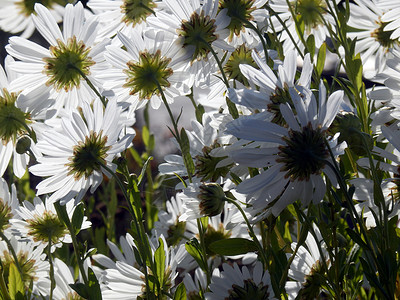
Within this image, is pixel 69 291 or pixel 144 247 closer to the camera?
pixel 144 247

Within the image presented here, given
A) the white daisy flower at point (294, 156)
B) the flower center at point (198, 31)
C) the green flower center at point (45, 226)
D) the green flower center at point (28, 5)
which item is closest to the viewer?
the white daisy flower at point (294, 156)

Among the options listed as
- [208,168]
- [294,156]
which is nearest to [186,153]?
[208,168]

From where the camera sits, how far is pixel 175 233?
717mm

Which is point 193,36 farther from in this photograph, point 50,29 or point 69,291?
point 69,291

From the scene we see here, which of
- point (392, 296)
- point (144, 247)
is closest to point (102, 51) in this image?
point (144, 247)

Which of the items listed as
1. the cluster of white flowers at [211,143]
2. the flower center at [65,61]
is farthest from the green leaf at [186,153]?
the flower center at [65,61]

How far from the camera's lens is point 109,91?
465mm

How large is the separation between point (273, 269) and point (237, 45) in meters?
0.19

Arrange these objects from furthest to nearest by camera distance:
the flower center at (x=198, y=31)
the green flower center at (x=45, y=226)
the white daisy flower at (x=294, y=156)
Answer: the green flower center at (x=45, y=226), the flower center at (x=198, y=31), the white daisy flower at (x=294, y=156)

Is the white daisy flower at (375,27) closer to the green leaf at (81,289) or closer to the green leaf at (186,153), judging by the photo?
the green leaf at (186,153)

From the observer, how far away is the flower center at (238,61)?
1.71 ft

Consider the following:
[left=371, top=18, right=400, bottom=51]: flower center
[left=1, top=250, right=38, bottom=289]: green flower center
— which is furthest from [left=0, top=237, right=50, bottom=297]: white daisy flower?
[left=371, top=18, right=400, bottom=51]: flower center

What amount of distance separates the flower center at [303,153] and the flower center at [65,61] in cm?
23

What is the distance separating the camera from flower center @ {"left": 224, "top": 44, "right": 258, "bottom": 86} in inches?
20.6
